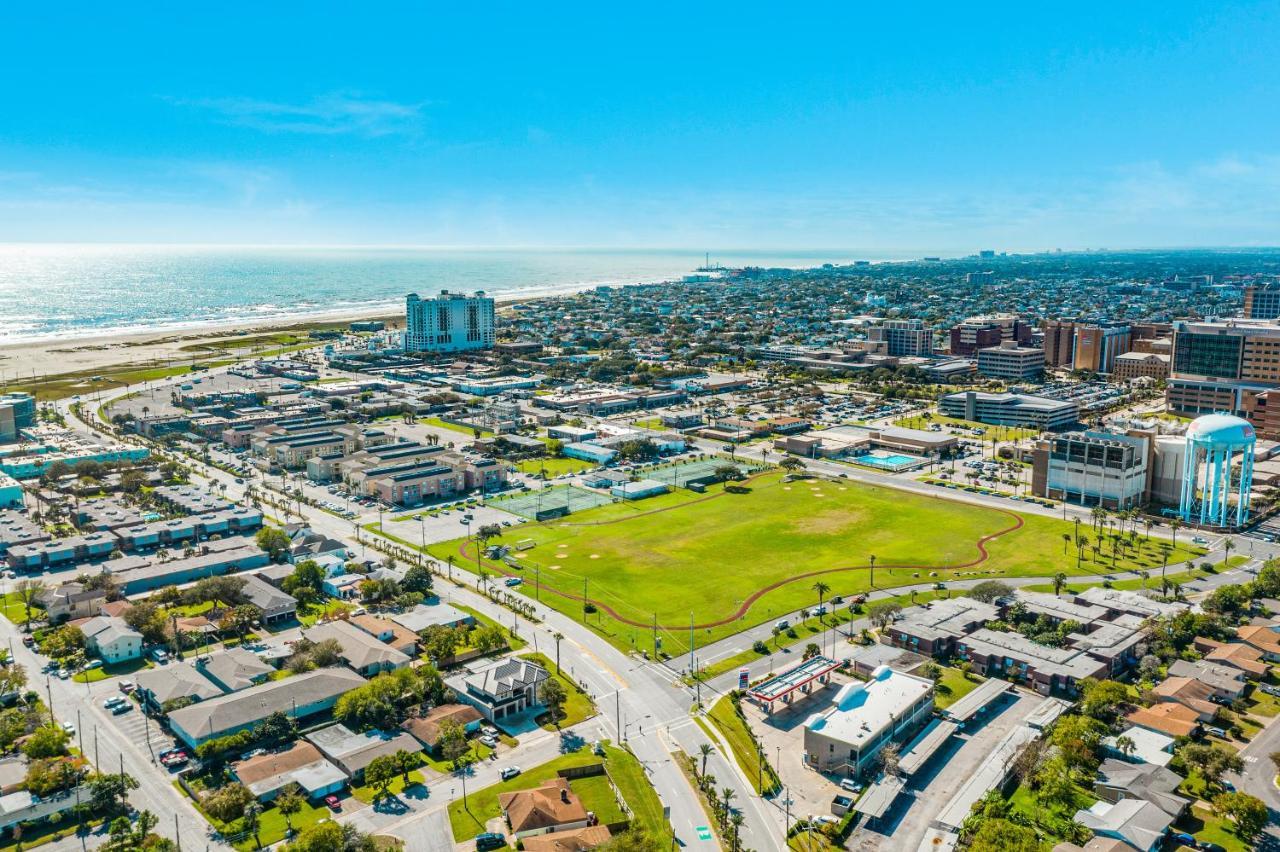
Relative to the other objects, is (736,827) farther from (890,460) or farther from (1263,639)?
(890,460)

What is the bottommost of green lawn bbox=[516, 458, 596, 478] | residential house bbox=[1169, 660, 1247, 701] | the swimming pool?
residential house bbox=[1169, 660, 1247, 701]

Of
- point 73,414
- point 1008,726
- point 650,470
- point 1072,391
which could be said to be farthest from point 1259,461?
point 73,414

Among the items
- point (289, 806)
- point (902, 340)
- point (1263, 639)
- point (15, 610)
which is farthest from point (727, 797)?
point (902, 340)

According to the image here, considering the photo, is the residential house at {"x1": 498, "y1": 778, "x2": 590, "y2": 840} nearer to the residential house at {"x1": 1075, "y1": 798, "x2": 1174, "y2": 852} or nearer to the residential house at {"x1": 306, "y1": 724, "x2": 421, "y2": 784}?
the residential house at {"x1": 306, "y1": 724, "x2": 421, "y2": 784}

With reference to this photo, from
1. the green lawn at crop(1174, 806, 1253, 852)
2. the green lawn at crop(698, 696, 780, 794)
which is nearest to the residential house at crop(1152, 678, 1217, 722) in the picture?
the green lawn at crop(1174, 806, 1253, 852)

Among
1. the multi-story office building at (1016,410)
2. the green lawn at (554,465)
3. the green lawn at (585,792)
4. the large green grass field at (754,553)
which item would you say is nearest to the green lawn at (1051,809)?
the green lawn at (585,792)

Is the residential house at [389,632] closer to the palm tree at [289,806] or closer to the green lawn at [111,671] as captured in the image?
the green lawn at [111,671]

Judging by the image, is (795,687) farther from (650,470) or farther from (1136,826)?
(650,470)
